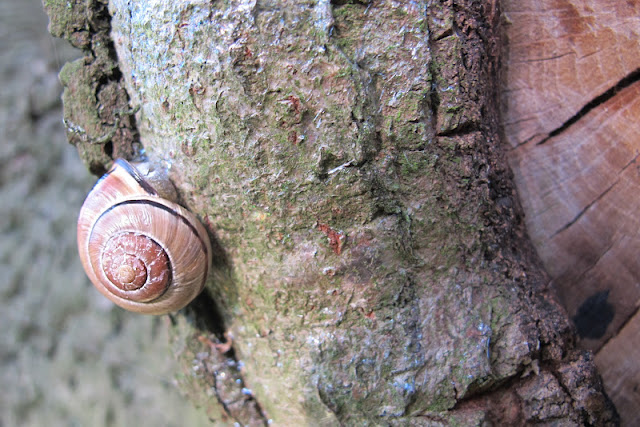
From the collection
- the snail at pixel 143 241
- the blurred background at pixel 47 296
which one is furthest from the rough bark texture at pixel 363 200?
the blurred background at pixel 47 296

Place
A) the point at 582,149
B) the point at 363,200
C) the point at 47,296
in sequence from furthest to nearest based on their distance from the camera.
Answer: the point at 47,296 → the point at 582,149 → the point at 363,200

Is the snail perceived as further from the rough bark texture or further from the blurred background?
the blurred background

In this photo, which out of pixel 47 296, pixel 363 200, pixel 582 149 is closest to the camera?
pixel 363 200

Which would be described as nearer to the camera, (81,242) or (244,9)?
(244,9)

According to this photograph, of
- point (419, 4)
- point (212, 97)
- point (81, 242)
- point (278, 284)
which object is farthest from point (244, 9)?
point (81, 242)

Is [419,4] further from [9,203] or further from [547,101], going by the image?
[9,203]

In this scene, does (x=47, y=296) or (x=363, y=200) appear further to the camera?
(x=47, y=296)

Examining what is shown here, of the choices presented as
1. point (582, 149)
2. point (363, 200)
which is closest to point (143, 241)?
point (363, 200)

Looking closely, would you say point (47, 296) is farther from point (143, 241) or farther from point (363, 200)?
point (363, 200)
